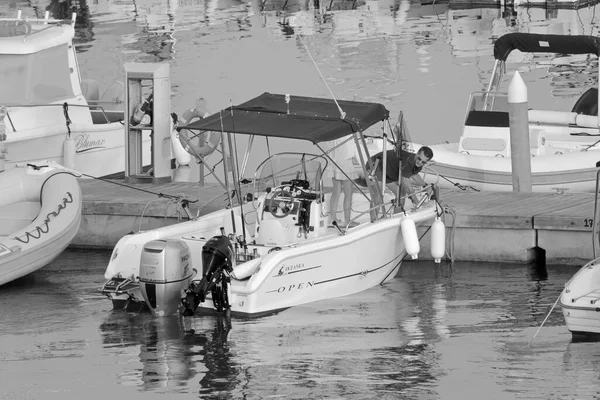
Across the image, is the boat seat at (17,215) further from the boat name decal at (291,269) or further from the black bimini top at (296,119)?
the boat name decal at (291,269)

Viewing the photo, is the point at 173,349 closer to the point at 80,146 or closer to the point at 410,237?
the point at 410,237

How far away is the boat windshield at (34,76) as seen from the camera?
20.0m

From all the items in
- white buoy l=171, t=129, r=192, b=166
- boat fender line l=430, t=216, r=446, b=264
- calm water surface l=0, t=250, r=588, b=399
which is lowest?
calm water surface l=0, t=250, r=588, b=399

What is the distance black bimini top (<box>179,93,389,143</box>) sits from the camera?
14.2 metres

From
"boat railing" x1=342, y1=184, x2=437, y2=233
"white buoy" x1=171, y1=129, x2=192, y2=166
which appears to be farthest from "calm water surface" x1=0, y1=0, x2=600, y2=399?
"white buoy" x1=171, y1=129, x2=192, y2=166

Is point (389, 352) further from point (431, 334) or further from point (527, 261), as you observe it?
point (527, 261)

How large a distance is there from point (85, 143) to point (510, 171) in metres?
6.09

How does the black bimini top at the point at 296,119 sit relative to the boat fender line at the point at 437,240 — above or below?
above

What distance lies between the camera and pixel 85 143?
818 inches

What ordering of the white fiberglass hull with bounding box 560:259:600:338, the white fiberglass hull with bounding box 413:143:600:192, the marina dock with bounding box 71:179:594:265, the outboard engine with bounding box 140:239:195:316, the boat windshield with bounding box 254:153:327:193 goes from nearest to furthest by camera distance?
the white fiberglass hull with bounding box 560:259:600:338
the outboard engine with bounding box 140:239:195:316
the boat windshield with bounding box 254:153:327:193
the marina dock with bounding box 71:179:594:265
the white fiberglass hull with bounding box 413:143:600:192

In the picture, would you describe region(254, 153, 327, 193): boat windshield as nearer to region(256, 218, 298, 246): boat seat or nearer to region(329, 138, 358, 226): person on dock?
region(329, 138, 358, 226): person on dock

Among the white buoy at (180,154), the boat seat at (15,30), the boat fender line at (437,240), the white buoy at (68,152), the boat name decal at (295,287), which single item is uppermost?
the boat seat at (15,30)

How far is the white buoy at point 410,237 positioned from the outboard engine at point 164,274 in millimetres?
2460

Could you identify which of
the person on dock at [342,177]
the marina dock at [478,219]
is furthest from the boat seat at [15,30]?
the person on dock at [342,177]
